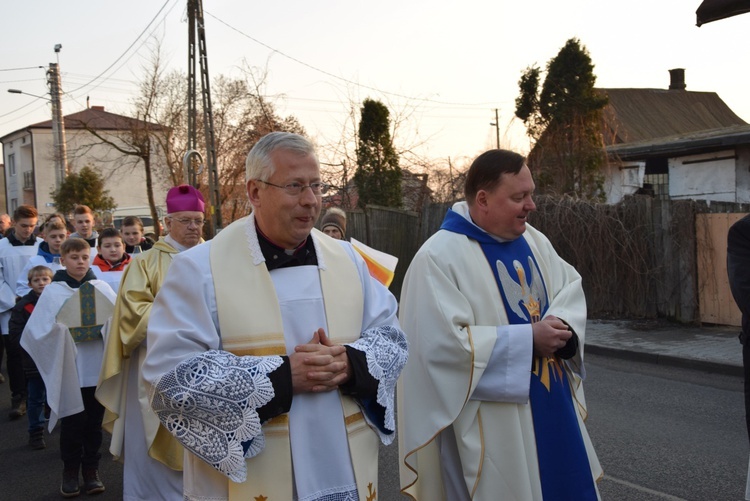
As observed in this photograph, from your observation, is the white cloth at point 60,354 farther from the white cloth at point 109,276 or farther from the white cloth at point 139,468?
the white cloth at point 139,468

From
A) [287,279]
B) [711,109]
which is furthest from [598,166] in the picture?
[711,109]

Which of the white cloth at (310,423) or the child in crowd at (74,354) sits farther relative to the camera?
the child in crowd at (74,354)

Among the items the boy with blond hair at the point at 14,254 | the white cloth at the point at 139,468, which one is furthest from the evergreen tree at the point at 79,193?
the white cloth at the point at 139,468

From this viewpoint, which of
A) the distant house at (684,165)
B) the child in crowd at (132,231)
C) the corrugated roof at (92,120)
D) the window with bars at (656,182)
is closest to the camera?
the child in crowd at (132,231)

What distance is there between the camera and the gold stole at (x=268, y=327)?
237 cm

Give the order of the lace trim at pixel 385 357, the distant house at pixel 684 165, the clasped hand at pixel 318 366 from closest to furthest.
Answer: the clasped hand at pixel 318 366
the lace trim at pixel 385 357
the distant house at pixel 684 165

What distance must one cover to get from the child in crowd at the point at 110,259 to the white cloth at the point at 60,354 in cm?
Result: 47

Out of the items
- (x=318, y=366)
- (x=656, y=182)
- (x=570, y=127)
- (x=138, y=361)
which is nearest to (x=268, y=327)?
(x=318, y=366)

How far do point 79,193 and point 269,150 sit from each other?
101ft

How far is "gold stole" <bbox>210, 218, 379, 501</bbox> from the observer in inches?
93.4

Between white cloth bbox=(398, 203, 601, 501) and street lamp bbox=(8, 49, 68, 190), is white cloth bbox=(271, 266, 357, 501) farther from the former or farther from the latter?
street lamp bbox=(8, 49, 68, 190)

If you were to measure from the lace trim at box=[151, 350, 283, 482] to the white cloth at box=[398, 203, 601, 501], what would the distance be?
117cm

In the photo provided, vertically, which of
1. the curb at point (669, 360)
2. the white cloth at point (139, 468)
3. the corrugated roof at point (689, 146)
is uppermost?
the corrugated roof at point (689, 146)

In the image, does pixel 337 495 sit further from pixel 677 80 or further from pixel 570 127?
pixel 677 80
